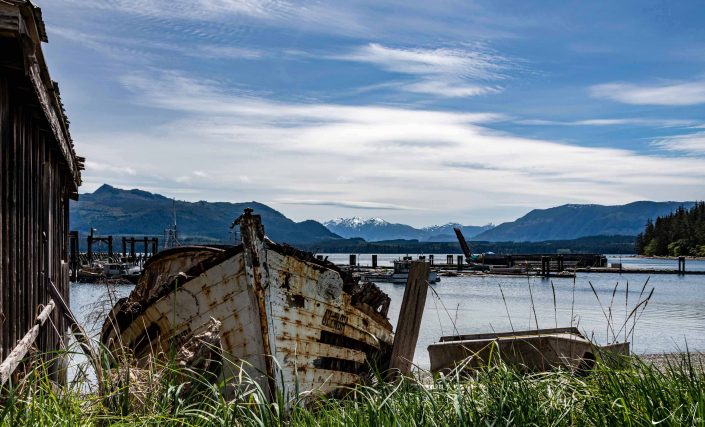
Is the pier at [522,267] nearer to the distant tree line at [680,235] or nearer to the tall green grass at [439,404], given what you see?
the distant tree line at [680,235]

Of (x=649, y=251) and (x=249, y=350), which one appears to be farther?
(x=649, y=251)

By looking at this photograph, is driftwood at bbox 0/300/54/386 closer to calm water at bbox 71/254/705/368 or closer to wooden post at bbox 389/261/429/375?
calm water at bbox 71/254/705/368

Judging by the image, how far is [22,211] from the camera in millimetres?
6617

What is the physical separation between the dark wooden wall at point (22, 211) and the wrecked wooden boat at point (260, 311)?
107 cm

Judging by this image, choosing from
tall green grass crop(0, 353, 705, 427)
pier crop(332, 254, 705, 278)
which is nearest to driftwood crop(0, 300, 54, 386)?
tall green grass crop(0, 353, 705, 427)

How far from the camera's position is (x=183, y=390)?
18.3ft

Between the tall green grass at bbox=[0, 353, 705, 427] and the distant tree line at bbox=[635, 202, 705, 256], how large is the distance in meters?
127

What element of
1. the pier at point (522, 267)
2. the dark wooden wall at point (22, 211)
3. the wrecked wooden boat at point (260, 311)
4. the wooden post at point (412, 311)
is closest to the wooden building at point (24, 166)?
the dark wooden wall at point (22, 211)

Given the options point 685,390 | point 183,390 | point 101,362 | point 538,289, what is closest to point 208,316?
point 183,390

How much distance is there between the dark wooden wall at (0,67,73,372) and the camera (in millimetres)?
5719

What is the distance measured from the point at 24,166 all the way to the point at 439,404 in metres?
4.16

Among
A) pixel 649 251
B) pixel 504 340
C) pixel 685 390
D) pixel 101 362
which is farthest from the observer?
pixel 649 251

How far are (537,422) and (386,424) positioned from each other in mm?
956

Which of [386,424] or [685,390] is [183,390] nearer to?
[386,424]
